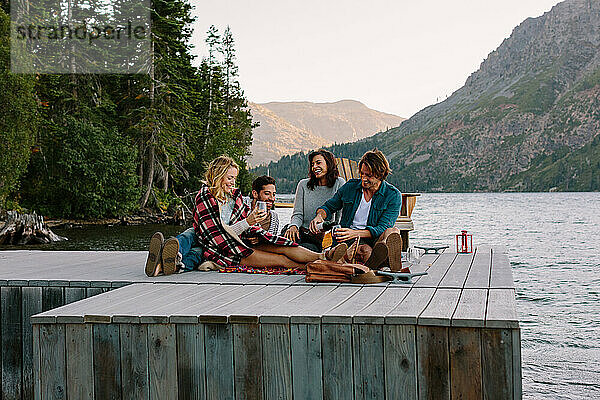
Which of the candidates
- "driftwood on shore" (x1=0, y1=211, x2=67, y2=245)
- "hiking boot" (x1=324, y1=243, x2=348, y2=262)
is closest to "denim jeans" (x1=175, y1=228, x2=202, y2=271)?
"hiking boot" (x1=324, y1=243, x2=348, y2=262)

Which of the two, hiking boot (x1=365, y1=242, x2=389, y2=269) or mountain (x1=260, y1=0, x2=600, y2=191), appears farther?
mountain (x1=260, y1=0, x2=600, y2=191)

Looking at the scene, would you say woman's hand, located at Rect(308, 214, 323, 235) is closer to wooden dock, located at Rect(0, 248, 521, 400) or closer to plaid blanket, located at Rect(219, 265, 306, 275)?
plaid blanket, located at Rect(219, 265, 306, 275)

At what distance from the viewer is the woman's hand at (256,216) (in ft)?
21.9

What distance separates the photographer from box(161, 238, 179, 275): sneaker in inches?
234

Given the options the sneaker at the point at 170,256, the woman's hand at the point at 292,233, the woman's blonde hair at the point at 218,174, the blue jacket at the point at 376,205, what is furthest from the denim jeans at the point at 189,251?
the blue jacket at the point at 376,205

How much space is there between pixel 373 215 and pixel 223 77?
152 ft

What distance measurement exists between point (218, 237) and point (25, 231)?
64.6ft

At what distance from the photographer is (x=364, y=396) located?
3.78 metres

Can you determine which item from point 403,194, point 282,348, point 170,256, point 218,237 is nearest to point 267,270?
point 218,237

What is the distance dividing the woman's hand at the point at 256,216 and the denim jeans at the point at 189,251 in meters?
0.59

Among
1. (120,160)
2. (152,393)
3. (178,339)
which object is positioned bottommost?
(152,393)

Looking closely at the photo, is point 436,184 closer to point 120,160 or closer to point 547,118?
→ point 547,118

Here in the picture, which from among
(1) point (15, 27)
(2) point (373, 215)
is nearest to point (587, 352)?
(2) point (373, 215)

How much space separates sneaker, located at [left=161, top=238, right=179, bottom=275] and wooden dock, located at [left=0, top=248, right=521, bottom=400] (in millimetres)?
1367
